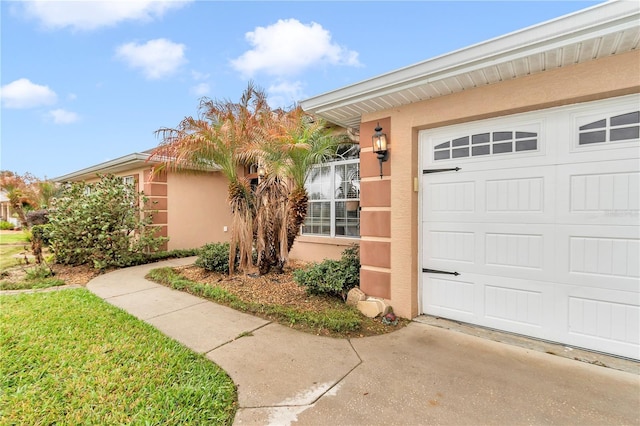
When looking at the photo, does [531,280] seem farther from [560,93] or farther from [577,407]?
[560,93]

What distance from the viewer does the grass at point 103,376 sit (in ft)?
7.22

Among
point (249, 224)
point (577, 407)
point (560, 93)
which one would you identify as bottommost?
point (577, 407)

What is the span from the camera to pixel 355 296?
4.45m

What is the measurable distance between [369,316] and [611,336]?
2.67 metres

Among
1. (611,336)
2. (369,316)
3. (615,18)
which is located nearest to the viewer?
(615,18)

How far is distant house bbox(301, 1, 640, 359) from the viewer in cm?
289

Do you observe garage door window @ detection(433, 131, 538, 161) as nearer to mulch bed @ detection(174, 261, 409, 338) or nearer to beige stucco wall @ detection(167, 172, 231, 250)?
mulch bed @ detection(174, 261, 409, 338)

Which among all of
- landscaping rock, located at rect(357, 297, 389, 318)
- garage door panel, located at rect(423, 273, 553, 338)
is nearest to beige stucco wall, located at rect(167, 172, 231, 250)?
landscaping rock, located at rect(357, 297, 389, 318)

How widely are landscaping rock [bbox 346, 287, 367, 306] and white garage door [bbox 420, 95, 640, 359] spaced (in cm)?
91

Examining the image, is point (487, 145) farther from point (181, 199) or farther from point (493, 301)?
point (181, 199)

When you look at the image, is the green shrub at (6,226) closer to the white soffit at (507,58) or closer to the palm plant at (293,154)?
the palm plant at (293,154)

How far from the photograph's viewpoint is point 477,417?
217 cm

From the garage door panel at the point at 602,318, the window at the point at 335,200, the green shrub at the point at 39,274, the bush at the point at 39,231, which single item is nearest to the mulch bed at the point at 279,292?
the window at the point at 335,200

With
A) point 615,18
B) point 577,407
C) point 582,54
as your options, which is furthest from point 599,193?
point 577,407
